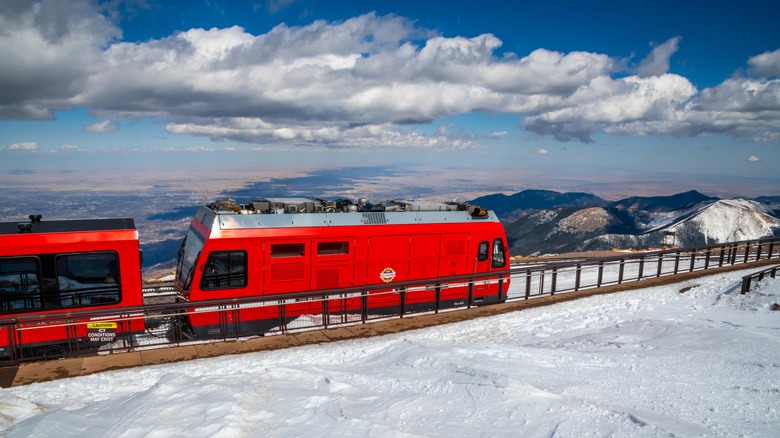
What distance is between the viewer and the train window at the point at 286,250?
513 inches

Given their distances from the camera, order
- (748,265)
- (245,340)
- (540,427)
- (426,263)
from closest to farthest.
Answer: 1. (540,427)
2. (245,340)
3. (426,263)
4. (748,265)

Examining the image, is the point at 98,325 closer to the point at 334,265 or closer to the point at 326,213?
the point at 334,265

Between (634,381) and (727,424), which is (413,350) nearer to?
(634,381)

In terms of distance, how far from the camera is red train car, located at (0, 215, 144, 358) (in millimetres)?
10359

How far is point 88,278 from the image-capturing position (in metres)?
11.1

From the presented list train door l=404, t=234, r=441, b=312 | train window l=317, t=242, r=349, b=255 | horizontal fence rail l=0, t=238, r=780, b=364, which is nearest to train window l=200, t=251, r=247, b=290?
horizontal fence rail l=0, t=238, r=780, b=364

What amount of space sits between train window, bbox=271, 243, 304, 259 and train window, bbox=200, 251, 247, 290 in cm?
83

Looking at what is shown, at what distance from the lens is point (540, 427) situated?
18.5 feet

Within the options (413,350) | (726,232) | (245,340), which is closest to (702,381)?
(413,350)

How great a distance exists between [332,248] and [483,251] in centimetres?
522

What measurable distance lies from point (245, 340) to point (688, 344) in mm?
9100

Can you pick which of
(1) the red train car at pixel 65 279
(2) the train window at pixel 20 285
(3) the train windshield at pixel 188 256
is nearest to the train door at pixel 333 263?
(3) the train windshield at pixel 188 256

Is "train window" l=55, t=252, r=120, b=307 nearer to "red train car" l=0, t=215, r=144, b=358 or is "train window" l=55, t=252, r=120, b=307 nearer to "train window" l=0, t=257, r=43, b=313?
"red train car" l=0, t=215, r=144, b=358

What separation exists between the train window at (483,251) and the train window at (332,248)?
464cm
